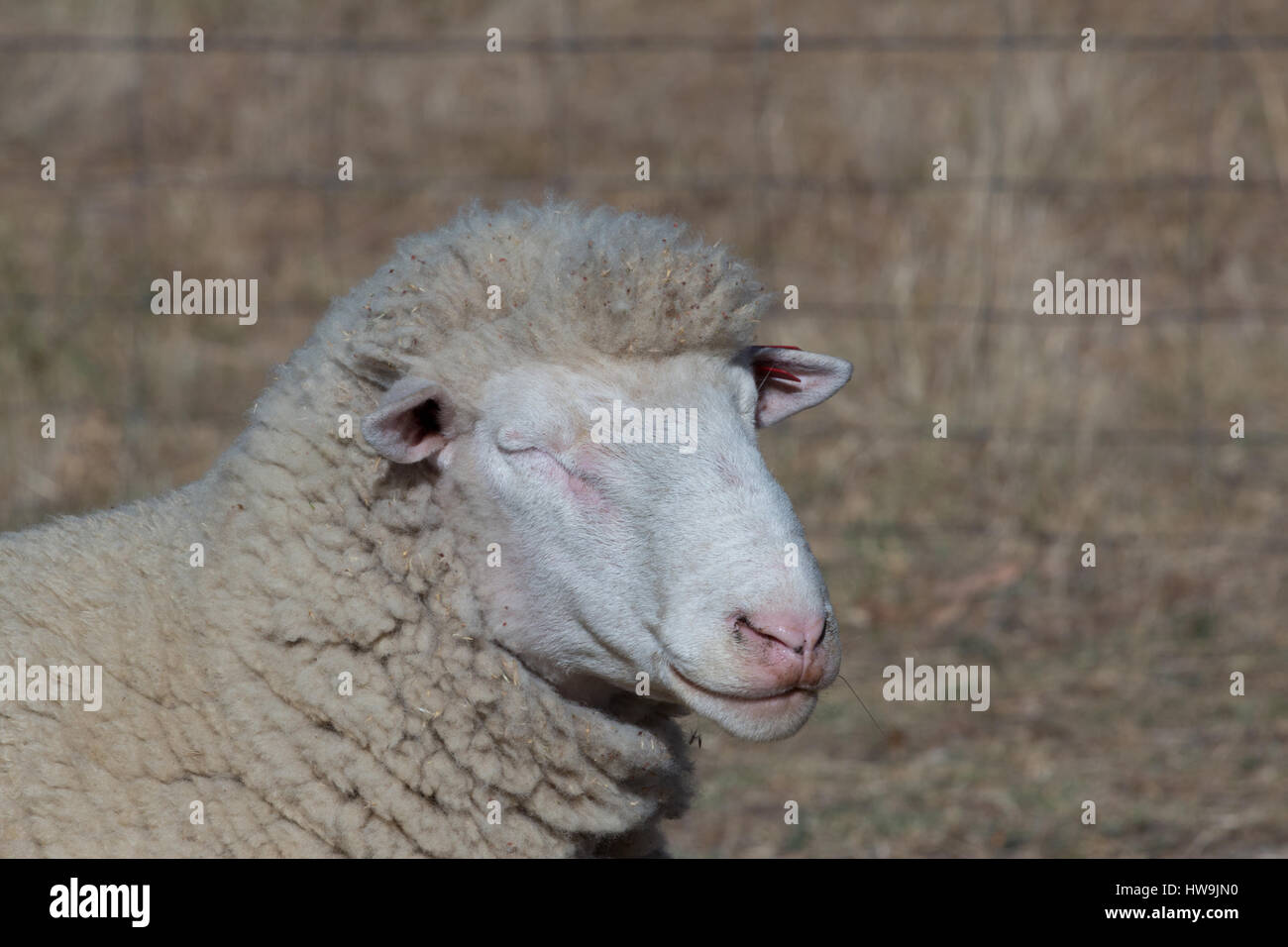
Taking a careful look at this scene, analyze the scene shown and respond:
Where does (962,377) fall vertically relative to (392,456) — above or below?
above

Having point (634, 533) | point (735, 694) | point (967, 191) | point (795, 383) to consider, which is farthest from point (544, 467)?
point (967, 191)

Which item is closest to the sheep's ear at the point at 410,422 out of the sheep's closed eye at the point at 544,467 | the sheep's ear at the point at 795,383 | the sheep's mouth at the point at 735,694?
the sheep's closed eye at the point at 544,467

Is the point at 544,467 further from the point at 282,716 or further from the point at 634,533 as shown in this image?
the point at 282,716

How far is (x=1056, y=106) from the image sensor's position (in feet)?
23.5

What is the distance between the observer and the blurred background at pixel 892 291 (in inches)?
177

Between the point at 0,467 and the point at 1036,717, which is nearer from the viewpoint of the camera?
the point at 1036,717

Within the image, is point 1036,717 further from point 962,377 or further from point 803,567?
point 803,567

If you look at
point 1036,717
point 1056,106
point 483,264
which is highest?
point 1056,106

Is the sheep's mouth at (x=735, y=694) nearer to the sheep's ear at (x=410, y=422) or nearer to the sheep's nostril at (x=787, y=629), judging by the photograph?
the sheep's nostril at (x=787, y=629)

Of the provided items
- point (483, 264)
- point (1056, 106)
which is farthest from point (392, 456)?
point (1056, 106)

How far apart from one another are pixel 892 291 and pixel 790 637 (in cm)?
466

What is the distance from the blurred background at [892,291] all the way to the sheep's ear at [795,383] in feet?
1.93

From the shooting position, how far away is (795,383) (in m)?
3.00
